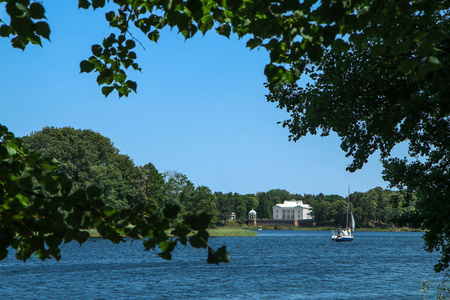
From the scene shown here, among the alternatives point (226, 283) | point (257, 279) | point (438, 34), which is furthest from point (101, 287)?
point (438, 34)

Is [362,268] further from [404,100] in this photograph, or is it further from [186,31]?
[186,31]

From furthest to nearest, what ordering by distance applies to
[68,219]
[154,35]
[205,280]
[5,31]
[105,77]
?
[205,280] < [154,35] < [105,77] < [5,31] < [68,219]

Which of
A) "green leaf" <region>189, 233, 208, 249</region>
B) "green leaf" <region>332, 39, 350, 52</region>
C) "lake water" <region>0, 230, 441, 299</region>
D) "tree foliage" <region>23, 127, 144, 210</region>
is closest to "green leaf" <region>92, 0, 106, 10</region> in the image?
"green leaf" <region>332, 39, 350, 52</region>

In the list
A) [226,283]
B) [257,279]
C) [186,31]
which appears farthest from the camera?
[257,279]

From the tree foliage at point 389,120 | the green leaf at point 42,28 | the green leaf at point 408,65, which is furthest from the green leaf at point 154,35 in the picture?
the tree foliage at point 389,120

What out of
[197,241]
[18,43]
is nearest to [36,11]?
[18,43]

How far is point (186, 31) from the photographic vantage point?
350 centimetres

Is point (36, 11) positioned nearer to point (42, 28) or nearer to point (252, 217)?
point (42, 28)

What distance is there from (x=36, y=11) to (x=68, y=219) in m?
1.29

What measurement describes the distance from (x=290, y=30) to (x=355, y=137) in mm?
10263

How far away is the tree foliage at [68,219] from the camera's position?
9.66 feet

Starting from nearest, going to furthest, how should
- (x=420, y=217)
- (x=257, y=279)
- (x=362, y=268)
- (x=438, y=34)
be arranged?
1. (x=438, y=34)
2. (x=420, y=217)
3. (x=257, y=279)
4. (x=362, y=268)

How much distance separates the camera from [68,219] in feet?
9.98

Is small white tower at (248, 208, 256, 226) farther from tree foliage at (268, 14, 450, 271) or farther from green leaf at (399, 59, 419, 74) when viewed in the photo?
green leaf at (399, 59, 419, 74)
